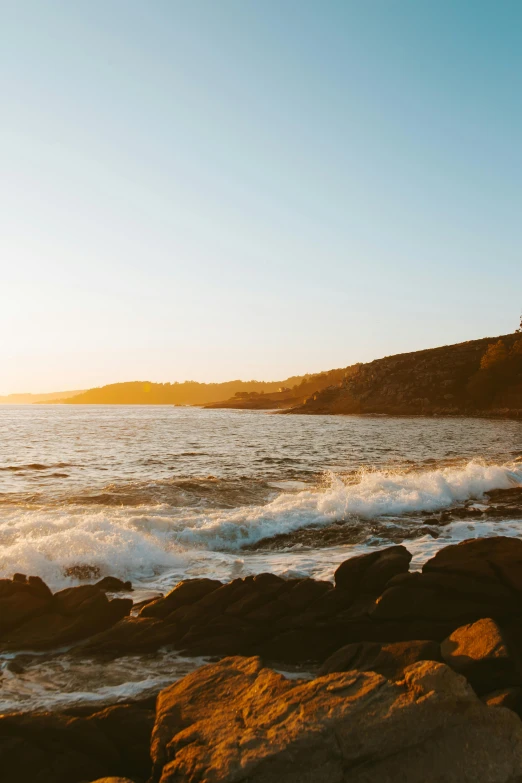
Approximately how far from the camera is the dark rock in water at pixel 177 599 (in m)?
8.85

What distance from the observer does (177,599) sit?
8906 mm

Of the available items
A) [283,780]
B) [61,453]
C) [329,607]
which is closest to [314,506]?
[329,607]

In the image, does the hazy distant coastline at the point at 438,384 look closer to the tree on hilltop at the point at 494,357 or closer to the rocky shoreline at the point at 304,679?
the tree on hilltop at the point at 494,357

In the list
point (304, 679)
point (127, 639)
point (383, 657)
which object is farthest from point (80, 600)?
point (383, 657)

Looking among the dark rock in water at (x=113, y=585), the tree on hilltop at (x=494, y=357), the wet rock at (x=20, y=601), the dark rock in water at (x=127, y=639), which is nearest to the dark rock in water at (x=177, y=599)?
the dark rock in water at (x=127, y=639)

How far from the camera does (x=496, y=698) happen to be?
570 centimetres

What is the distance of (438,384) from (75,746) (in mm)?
115483

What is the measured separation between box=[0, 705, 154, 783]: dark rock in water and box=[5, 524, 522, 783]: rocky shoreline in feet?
0.04

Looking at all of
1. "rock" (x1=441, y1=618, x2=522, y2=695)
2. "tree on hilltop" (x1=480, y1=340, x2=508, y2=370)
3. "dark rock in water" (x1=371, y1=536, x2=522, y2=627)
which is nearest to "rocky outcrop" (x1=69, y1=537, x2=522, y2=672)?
"dark rock in water" (x1=371, y1=536, x2=522, y2=627)

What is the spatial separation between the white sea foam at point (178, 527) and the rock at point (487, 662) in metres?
6.66

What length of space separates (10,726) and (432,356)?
131048mm

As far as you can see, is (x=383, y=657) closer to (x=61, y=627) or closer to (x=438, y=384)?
(x=61, y=627)

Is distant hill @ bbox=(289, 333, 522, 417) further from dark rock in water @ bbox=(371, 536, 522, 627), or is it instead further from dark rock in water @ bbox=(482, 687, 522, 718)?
dark rock in water @ bbox=(482, 687, 522, 718)

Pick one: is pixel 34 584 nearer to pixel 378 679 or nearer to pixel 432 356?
pixel 378 679
